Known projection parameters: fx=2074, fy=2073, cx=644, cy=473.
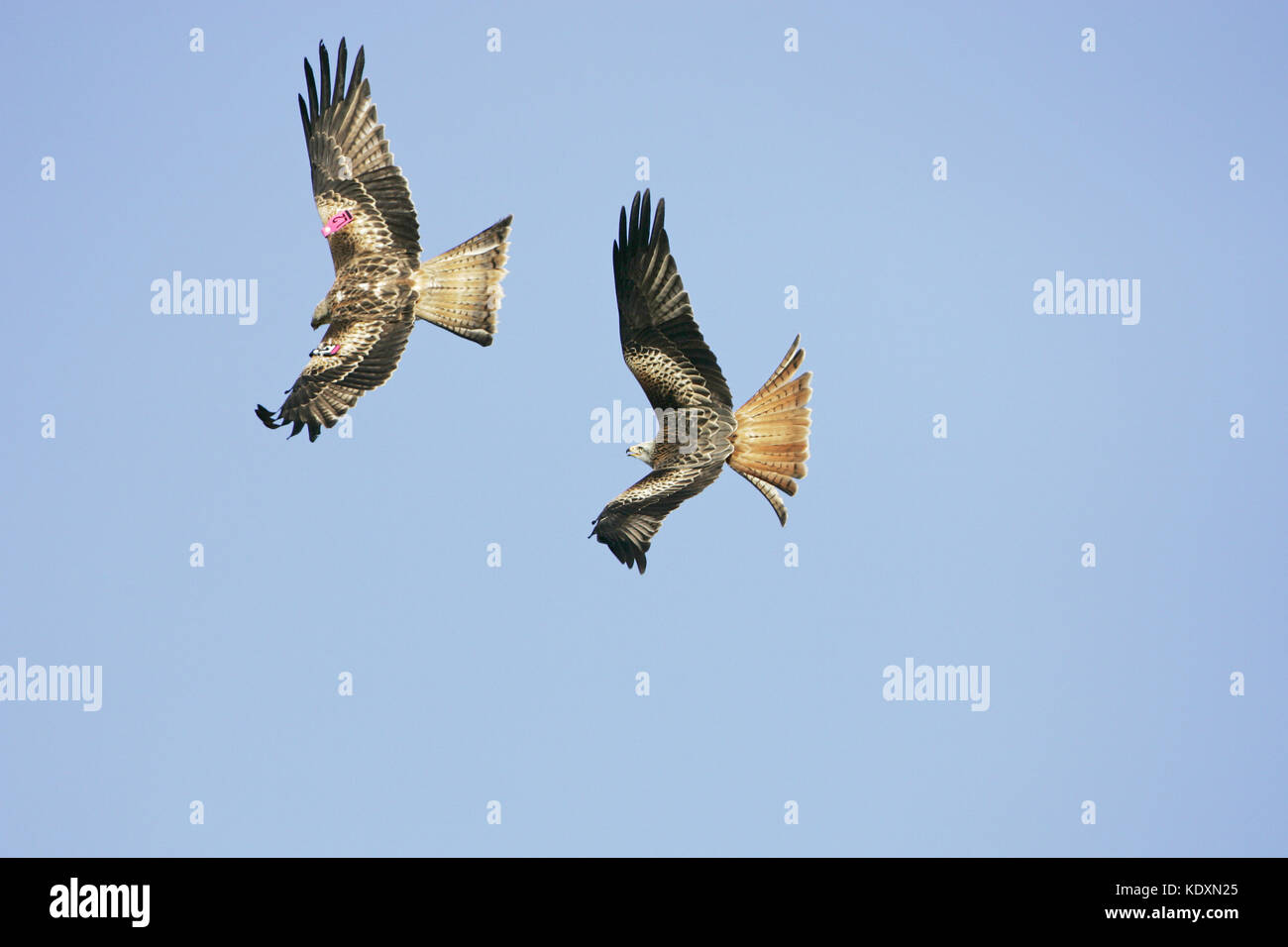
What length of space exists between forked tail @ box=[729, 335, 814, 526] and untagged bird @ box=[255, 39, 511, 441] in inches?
92.5

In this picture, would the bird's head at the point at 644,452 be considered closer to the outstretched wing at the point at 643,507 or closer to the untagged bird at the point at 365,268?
the outstretched wing at the point at 643,507

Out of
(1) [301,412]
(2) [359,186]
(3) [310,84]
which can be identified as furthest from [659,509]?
(3) [310,84]

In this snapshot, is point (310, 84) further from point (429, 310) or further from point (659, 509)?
point (659, 509)

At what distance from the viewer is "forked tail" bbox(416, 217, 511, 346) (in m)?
16.4

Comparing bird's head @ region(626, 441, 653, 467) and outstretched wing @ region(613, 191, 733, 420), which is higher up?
Result: outstretched wing @ region(613, 191, 733, 420)

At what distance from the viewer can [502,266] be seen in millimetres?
16469

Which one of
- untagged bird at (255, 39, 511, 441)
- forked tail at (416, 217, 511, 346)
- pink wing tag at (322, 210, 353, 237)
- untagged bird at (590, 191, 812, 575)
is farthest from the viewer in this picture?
pink wing tag at (322, 210, 353, 237)

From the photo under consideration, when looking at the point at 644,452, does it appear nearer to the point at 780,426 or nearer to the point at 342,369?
the point at 780,426

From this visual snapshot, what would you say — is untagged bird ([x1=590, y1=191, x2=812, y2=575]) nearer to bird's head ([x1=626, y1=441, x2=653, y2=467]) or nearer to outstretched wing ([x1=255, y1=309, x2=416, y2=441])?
bird's head ([x1=626, y1=441, x2=653, y2=467])

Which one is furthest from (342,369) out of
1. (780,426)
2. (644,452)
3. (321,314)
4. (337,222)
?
(780,426)

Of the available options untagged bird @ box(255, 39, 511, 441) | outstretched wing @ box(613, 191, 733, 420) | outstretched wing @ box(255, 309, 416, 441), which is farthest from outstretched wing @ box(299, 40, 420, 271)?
outstretched wing @ box(613, 191, 733, 420)

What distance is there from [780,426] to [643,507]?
1.37 metres

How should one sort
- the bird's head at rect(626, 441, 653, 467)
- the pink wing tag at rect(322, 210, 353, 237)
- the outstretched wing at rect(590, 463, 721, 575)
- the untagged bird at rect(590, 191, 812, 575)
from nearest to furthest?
1. the outstretched wing at rect(590, 463, 721, 575)
2. the untagged bird at rect(590, 191, 812, 575)
3. the bird's head at rect(626, 441, 653, 467)
4. the pink wing tag at rect(322, 210, 353, 237)

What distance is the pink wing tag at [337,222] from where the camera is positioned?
17078 mm
